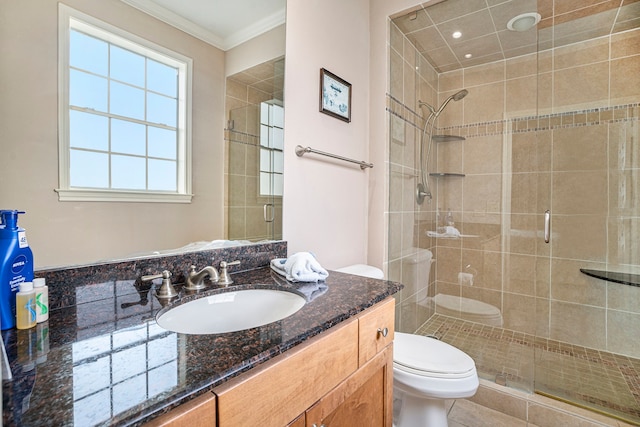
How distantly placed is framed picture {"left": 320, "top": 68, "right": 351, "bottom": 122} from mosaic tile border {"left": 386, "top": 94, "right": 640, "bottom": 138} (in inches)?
13.8

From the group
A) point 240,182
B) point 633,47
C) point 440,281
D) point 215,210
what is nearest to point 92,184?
point 215,210

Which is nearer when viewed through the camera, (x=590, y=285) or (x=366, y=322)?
(x=366, y=322)

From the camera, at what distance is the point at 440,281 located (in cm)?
255

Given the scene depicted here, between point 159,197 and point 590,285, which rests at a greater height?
point 159,197

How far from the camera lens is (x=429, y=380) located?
1.31 metres

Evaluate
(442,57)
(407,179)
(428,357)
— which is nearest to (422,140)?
(407,179)

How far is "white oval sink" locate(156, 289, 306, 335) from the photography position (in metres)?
0.87

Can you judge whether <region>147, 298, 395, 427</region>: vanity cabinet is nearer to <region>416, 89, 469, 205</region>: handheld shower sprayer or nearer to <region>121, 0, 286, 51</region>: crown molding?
<region>121, 0, 286, 51</region>: crown molding

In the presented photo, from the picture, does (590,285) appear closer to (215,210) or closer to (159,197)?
(215,210)

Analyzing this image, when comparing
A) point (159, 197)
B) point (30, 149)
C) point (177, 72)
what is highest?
point (177, 72)

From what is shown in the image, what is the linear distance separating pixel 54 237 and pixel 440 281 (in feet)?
8.17

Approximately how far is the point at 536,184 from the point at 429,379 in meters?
1.68

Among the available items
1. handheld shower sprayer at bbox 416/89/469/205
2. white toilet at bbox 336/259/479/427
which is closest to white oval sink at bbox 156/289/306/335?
white toilet at bbox 336/259/479/427

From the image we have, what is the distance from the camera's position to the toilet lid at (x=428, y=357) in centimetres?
135
